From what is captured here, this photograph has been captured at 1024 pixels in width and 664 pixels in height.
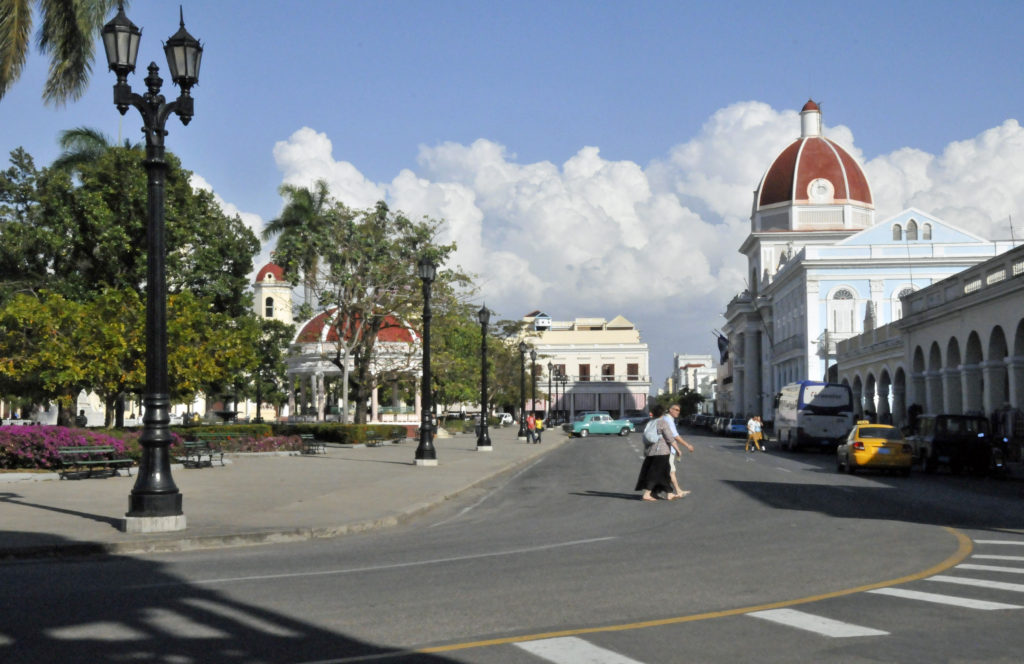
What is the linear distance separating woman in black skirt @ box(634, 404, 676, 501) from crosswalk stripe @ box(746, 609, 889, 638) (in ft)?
35.3

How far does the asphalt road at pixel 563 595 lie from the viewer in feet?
24.0

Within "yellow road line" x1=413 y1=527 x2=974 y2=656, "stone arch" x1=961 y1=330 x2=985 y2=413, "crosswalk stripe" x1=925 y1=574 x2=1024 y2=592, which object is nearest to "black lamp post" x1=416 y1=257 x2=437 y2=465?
"yellow road line" x1=413 y1=527 x2=974 y2=656

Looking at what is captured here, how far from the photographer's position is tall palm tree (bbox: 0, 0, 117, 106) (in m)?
23.9

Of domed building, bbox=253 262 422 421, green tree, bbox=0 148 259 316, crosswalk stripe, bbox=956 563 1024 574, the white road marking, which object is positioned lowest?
the white road marking

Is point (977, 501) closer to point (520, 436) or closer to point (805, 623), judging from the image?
point (805, 623)

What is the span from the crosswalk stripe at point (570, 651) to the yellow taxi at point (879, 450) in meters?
23.1

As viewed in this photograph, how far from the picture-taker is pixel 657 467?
19.9m

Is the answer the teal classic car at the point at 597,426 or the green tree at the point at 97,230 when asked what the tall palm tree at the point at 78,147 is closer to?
the green tree at the point at 97,230

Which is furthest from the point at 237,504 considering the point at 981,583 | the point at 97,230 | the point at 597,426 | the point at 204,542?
the point at 597,426

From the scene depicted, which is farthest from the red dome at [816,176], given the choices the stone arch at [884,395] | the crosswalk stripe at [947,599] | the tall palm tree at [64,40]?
the crosswalk stripe at [947,599]

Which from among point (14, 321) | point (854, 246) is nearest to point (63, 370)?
point (14, 321)

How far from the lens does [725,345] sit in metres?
159

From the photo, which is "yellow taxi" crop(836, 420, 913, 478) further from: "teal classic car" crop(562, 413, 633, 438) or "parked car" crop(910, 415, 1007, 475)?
"teal classic car" crop(562, 413, 633, 438)

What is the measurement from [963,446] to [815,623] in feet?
80.1
